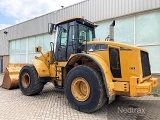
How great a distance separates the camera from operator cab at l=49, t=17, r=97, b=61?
6680mm

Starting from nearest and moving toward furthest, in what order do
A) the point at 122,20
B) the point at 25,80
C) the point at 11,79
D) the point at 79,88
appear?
1. the point at 79,88
2. the point at 25,80
3. the point at 11,79
4. the point at 122,20

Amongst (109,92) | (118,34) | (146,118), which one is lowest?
(146,118)

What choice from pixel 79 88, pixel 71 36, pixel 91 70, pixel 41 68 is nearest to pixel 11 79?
pixel 41 68

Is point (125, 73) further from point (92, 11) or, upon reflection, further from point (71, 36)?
point (92, 11)

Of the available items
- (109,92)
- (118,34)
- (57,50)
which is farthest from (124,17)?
(109,92)

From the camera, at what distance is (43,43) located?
1509cm

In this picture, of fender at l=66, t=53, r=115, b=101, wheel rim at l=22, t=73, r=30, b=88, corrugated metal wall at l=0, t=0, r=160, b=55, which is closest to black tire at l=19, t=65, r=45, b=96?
wheel rim at l=22, t=73, r=30, b=88

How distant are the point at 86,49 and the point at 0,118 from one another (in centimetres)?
319

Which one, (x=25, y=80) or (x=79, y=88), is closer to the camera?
(x=79, y=88)

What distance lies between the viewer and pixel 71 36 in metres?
6.82

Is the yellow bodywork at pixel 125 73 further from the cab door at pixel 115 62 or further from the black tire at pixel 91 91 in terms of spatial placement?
the black tire at pixel 91 91

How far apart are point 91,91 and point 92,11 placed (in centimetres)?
718

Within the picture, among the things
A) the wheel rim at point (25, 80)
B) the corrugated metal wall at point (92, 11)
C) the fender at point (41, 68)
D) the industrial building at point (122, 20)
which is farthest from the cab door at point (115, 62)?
the corrugated metal wall at point (92, 11)

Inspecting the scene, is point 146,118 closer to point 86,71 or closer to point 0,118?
point 86,71
